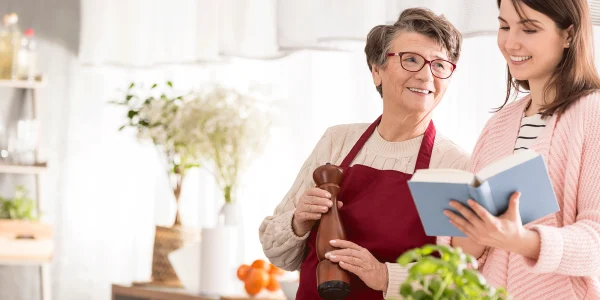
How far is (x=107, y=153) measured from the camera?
4.36 metres

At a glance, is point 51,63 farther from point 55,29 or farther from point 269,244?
point 269,244

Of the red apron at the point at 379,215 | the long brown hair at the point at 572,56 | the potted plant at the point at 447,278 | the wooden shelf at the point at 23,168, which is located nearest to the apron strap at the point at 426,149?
the red apron at the point at 379,215

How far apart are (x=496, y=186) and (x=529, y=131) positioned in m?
0.35

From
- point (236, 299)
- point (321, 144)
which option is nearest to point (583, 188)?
point (321, 144)

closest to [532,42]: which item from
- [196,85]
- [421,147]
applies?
[421,147]

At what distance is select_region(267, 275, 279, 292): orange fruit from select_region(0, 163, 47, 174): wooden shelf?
5.78ft

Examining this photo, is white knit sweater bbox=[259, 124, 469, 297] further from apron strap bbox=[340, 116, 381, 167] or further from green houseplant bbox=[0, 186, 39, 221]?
green houseplant bbox=[0, 186, 39, 221]

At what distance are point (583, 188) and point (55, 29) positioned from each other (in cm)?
358

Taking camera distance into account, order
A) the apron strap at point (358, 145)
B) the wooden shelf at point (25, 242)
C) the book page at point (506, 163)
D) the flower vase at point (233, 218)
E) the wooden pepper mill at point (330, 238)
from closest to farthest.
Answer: the book page at point (506, 163) < the wooden pepper mill at point (330, 238) < the apron strap at point (358, 145) < the flower vase at point (233, 218) < the wooden shelf at point (25, 242)

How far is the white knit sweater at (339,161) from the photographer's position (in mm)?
1827

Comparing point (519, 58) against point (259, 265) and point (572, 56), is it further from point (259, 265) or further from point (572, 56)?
point (259, 265)

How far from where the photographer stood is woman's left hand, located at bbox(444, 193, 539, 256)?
4.25ft

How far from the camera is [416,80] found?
72.0 inches

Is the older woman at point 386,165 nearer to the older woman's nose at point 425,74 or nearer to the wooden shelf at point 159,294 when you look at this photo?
the older woman's nose at point 425,74
